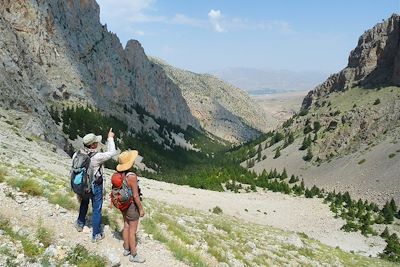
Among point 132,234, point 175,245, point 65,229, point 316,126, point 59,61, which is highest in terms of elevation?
point 59,61

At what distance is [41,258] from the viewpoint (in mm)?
11648

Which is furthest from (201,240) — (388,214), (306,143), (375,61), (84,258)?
(375,61)

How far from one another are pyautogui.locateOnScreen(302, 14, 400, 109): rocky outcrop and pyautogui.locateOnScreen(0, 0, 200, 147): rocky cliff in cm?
6949

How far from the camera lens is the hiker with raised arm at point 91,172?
504 inches

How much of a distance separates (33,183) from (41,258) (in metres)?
5.26

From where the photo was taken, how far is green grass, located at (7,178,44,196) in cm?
1557

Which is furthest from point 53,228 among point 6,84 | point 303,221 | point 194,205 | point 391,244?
point 6,84

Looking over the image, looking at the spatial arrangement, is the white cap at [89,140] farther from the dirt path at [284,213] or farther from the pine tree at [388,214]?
the pine tree at [388,214]

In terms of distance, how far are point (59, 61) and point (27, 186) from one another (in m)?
106

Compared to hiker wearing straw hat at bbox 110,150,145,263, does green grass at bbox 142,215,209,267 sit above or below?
below

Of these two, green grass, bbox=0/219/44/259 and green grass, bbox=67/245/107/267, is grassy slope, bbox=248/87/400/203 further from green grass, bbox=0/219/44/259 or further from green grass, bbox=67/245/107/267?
green grass, bbox=0/219/44/259

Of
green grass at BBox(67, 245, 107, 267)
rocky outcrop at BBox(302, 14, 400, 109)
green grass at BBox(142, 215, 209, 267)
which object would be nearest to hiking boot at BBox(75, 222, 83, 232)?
green grass at BBox(67, 245, 107, 267)

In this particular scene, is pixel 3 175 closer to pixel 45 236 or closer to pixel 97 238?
pixel 45 236

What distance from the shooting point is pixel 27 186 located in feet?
51.7
